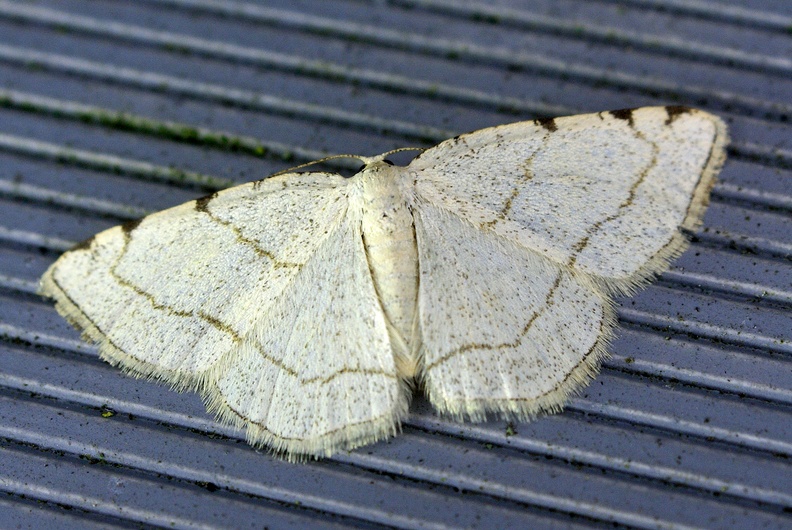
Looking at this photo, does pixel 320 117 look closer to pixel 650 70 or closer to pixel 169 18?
pixel 169 18

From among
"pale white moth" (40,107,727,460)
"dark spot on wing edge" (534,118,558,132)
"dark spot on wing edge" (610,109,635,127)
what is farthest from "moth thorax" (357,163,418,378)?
"dark spot on wing edge" (610,109,635,127)

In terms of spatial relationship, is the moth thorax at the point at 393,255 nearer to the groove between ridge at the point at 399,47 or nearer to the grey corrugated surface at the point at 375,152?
the grey corrugated surface at the point at 375,152

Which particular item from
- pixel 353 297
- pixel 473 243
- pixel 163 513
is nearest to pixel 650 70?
pixel 473 243

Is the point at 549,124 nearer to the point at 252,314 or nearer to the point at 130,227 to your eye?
the point at 252,314

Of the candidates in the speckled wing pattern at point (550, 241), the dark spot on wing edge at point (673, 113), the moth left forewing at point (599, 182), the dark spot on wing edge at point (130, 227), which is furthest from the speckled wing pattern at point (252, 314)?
the dark spot on wing edge at point (673, 113)

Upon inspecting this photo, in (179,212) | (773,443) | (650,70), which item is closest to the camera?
(179,212)
